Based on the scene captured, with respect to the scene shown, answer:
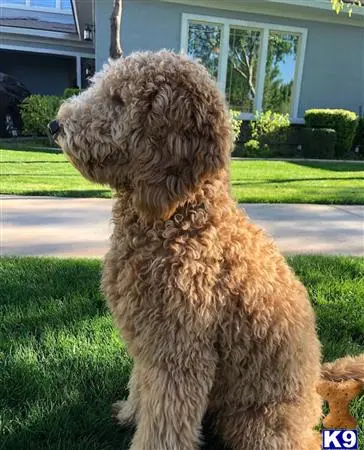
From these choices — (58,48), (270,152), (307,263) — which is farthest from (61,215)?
(58,48)

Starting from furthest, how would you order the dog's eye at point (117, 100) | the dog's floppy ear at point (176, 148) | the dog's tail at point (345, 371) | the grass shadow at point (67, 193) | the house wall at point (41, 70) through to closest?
the house wall at point (41, 70)
the grass shadow at point (67, 193)
the dog's tail at point (345, 371)
the dog's eye at point (117, 100)
the dog's floppy ear at point (176, 148)

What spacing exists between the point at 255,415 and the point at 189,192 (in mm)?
997

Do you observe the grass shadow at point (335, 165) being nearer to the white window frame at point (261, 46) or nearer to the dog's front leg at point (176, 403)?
the white window frame at point (261, 46)

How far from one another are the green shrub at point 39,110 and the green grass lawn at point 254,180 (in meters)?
1.86

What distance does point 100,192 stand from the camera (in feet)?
22.6

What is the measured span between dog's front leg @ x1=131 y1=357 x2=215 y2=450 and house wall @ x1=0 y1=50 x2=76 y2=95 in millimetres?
19248

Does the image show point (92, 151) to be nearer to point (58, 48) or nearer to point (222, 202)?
point (222, 202)

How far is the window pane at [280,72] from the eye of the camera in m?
14.1

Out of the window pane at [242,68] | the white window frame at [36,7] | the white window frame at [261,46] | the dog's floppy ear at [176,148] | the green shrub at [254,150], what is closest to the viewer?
the dog's floppy ear at [176,148]

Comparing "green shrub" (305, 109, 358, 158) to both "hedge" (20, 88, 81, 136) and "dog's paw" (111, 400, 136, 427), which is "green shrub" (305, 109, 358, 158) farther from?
"dog's paw" (111, 400, 136, 427)

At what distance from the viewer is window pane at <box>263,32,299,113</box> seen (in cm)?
1406

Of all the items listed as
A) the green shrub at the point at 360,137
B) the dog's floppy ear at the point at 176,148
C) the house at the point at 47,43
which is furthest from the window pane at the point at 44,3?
the dog's floppy ear at the point at 176,148

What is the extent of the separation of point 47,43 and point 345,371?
1822 cm

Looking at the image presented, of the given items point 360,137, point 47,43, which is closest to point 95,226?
point 360,137
